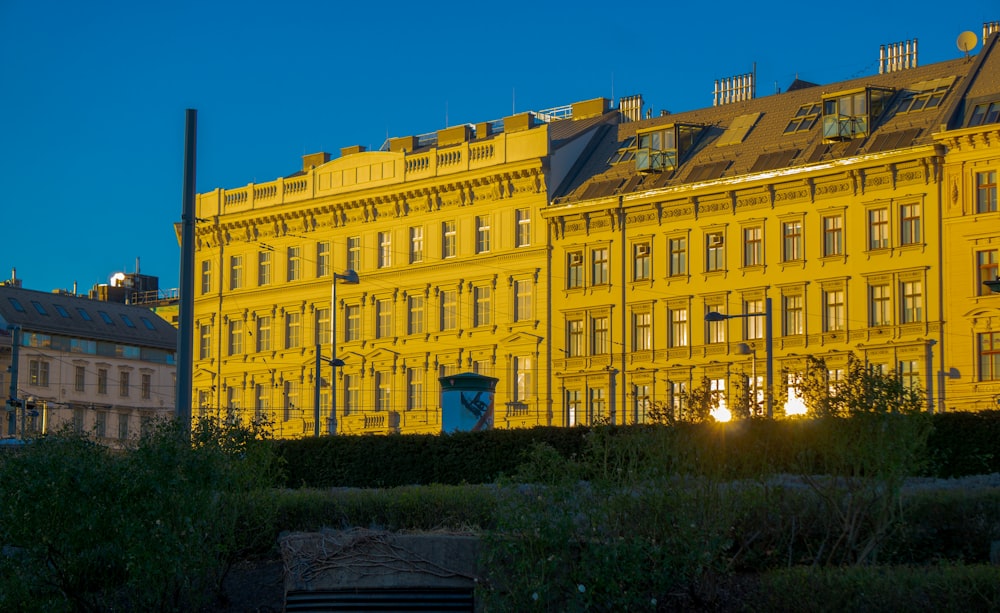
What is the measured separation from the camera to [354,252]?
81.7m

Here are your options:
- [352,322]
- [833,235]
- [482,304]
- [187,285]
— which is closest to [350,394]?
[352,322]

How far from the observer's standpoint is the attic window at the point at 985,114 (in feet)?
200

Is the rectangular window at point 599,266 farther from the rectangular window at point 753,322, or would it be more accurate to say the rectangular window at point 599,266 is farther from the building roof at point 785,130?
the rectangular window at point 753,322

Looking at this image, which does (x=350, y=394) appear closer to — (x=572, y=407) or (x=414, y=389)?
(x=414, y=389)

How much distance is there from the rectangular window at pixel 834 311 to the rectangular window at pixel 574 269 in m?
11.7

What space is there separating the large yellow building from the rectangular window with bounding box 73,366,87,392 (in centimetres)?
2105

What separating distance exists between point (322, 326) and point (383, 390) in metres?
5.27

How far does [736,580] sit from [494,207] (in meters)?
54.7

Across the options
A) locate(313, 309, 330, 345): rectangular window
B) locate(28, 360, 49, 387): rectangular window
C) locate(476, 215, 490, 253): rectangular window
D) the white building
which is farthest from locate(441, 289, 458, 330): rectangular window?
locate(28, 360, 49, 387): rectangular window

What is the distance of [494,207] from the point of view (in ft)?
249

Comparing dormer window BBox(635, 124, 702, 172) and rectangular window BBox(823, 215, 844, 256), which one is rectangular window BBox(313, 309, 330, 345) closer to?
dormer window BBox(635, 124, 702, 172)

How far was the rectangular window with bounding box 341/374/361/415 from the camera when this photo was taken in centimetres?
7988

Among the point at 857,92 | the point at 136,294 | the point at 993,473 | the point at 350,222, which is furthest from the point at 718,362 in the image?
the point at 136,294

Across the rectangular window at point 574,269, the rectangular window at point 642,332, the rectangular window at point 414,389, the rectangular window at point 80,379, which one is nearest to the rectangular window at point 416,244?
the rectangular window at point 414,389
